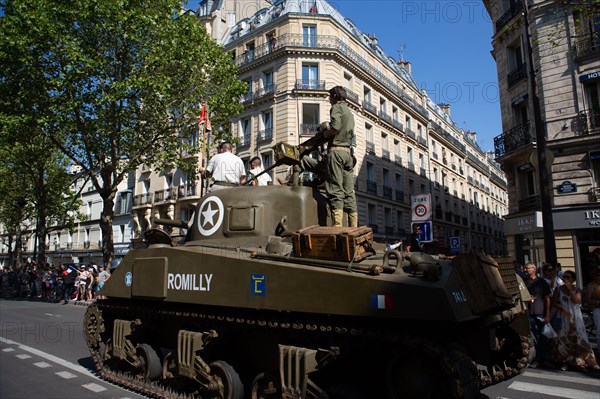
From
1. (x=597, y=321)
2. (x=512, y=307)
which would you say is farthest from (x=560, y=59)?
(x=512, y=307)

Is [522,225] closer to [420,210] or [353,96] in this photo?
[420,210]

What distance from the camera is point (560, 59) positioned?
18.1 m

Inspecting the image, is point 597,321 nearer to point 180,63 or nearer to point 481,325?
point 481,325

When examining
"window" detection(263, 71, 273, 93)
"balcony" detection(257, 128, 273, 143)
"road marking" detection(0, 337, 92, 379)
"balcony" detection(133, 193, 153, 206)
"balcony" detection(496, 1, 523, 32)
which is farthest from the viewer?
"balcony" detection(133, 193, 153, 206)

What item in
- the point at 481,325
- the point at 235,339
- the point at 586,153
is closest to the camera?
the point at 481,325

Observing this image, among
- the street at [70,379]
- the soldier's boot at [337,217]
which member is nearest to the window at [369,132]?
the street at [70,379]

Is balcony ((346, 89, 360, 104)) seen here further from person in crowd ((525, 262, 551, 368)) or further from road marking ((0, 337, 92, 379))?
road marking ((0, 337, 92, 379))

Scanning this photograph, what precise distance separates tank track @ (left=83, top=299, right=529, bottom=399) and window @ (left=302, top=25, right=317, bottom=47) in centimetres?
2689

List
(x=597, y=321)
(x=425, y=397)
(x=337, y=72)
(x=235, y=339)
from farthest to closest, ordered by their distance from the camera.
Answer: (x=337, y=72) → (x=597, y=321) → (x=235, y=339) → (x=425, y=397)

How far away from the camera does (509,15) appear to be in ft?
68.3

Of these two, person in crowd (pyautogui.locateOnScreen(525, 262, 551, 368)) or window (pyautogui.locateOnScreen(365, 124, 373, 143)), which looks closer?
person in crowd (pyautogui.locateOnScreen(525, 262, 551, 368))

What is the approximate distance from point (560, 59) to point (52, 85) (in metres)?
20.9

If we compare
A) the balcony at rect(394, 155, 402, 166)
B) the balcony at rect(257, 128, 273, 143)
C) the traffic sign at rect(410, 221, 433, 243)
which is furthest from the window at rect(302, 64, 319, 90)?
the traffic sign at rect(410, 221, 433, 243)

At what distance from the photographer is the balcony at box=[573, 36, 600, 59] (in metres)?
17.3
